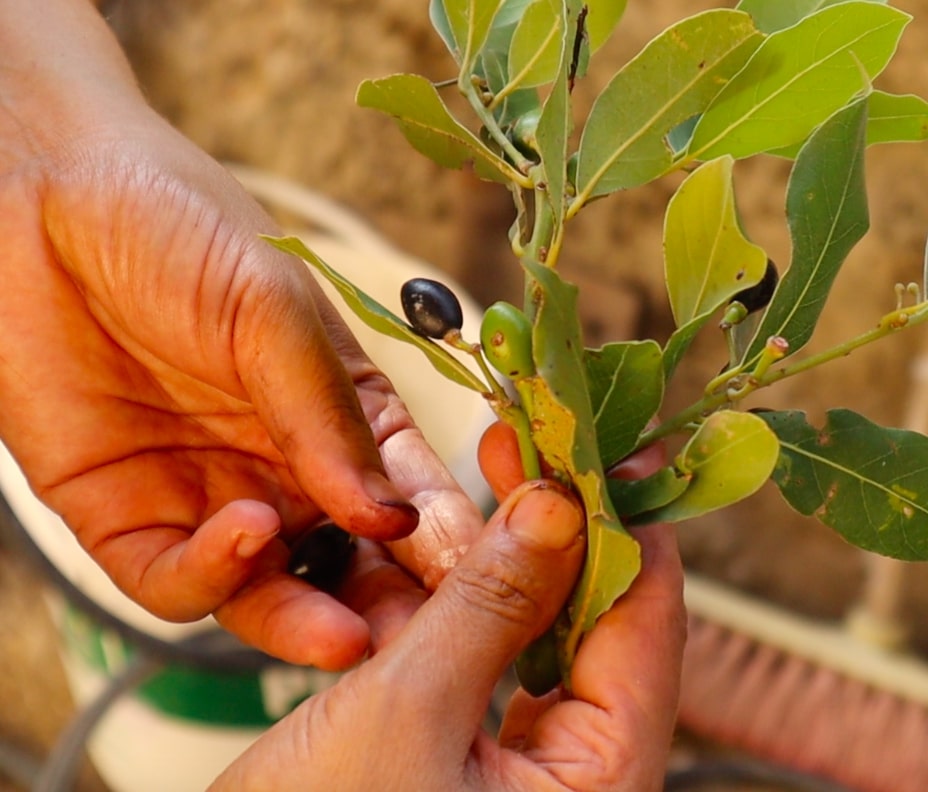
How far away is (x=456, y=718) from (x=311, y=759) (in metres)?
0.05

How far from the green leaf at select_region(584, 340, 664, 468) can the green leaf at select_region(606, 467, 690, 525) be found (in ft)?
0.05

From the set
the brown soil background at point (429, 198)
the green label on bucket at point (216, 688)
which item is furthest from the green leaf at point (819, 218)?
the brown soil background at point (429, 198)

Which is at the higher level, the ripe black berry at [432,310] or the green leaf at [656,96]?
the green leaf at [656,96]

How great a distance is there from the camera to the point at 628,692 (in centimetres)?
39

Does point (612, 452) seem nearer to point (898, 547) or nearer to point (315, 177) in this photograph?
point (898, 547)

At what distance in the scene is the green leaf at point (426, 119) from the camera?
1.23 ft

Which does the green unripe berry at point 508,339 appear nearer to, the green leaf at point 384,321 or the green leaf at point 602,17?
the green leaf at point 384,321

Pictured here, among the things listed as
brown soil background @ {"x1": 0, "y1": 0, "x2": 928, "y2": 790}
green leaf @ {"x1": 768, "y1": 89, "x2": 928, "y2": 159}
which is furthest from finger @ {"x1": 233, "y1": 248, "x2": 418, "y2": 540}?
brown soil background @ {"x1": 0, "y1": 0, "x2": 928, "y2": 790}

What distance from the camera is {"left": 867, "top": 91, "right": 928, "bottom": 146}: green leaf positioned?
361 millimetres

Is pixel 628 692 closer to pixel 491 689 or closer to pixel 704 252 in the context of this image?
pixel 491 689

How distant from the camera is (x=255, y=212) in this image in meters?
0.55

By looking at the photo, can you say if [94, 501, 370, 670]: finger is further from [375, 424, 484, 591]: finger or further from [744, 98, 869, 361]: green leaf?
[744, 98, 869, 361]: green leaf

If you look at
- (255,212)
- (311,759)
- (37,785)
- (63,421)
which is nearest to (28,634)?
(37,785)

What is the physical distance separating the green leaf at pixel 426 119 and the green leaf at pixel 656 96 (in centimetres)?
3
